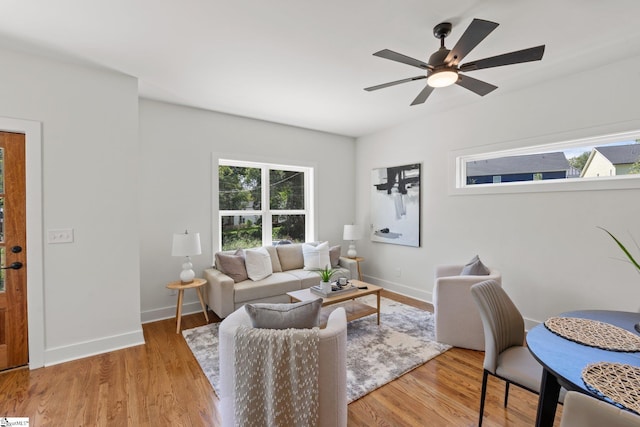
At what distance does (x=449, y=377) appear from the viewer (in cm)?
234

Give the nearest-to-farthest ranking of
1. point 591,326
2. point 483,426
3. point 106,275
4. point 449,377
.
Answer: point 591,326
point 483,426
point 449,377
point 106,275

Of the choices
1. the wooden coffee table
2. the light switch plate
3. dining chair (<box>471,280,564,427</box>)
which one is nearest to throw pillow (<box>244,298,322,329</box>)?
dining chair (<box>471,280,564,427</box>)

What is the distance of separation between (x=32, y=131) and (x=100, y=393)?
2276mm

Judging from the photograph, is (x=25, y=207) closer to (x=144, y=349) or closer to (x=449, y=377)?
(x=144, y=349)

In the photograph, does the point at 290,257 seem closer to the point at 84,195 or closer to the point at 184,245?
the point at 184,245

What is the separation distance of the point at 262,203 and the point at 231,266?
1.28 m

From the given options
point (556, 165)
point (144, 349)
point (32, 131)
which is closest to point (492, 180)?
point (556, 165)

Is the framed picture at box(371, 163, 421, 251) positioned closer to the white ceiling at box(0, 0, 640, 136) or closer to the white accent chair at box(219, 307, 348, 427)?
the white ceiling at box(0, 0, 640, 136)

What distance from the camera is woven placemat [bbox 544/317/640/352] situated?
132 centimetres

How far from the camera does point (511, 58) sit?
1.89 metres

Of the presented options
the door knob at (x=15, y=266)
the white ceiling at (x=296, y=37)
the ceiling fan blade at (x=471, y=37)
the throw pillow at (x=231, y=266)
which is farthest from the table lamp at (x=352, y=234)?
the door knob at (x=15, y=266)

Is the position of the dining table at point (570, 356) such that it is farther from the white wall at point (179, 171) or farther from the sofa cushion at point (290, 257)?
the white wall at point (179, 171)

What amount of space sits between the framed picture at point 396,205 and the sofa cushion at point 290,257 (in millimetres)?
1455

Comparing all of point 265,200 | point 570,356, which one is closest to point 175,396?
point 570,356
